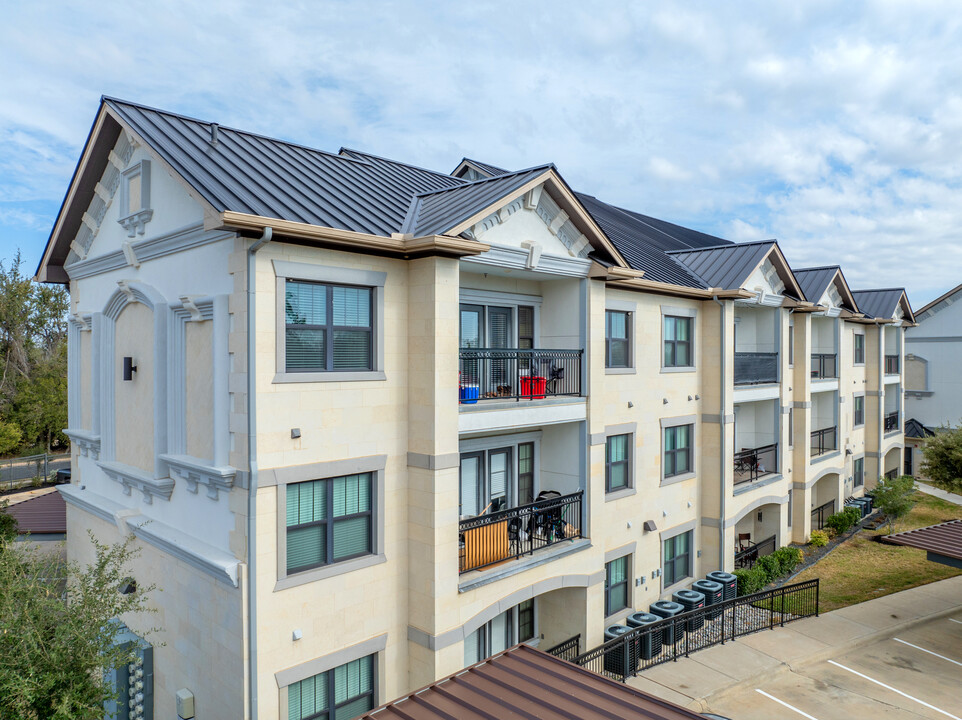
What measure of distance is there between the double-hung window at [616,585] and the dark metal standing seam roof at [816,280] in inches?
636

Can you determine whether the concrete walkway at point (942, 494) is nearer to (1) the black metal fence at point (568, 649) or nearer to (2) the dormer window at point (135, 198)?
(1) the black metal fence at point (568, 649)

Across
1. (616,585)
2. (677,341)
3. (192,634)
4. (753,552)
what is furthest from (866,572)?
(192,634)

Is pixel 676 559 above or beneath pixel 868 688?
above

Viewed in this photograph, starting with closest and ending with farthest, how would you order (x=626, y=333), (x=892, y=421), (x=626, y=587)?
1. (x=626, y=333)
2. (x=626, y=587)
3. (x=892, y=421)

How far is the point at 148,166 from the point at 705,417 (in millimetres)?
17138

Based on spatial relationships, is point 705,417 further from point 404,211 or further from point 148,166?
point 148,166

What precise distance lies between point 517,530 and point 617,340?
20.7ft

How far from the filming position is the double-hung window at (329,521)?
11.1 meters

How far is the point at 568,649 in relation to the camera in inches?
616

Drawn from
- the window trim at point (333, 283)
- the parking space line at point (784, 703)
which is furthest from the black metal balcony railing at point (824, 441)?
the window trim at point (333, 283)

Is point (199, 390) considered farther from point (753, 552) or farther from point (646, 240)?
point (753, 552)

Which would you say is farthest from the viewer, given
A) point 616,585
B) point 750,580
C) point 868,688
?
point 750,580

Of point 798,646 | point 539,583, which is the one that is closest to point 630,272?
point 539,583

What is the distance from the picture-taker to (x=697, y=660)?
53.9 ft
